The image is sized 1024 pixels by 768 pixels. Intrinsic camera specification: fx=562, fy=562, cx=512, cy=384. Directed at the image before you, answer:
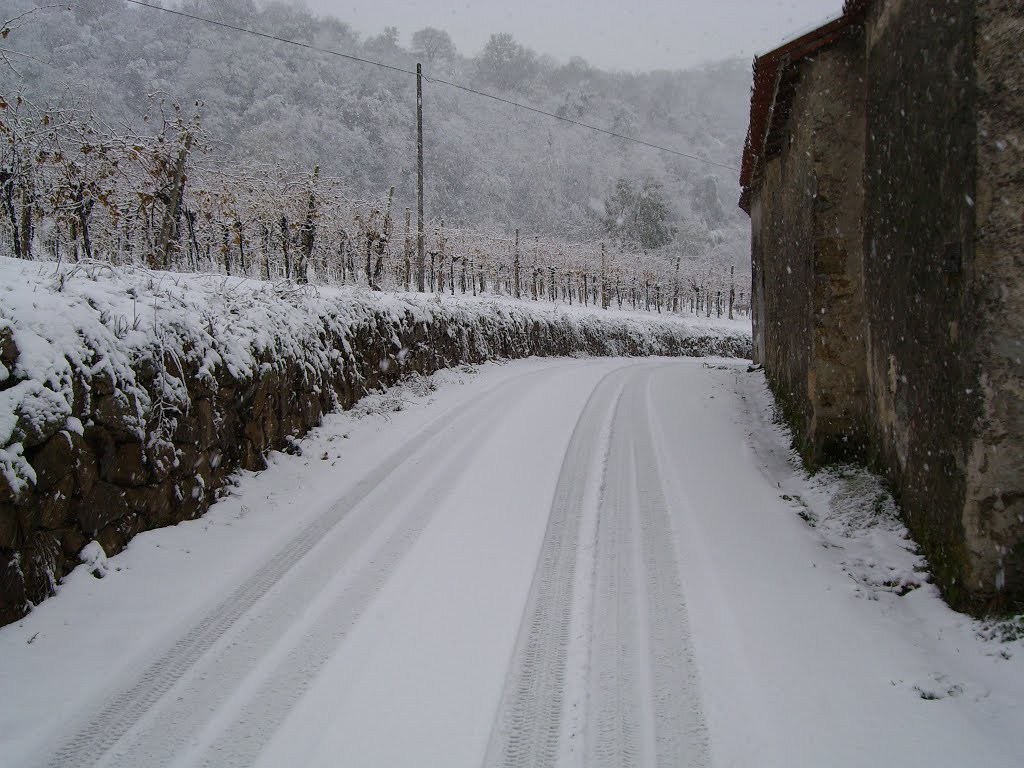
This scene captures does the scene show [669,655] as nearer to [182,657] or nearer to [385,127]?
[182,657]

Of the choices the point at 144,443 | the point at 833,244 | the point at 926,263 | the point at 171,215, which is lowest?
the point at 144,443

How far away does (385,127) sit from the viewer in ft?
275

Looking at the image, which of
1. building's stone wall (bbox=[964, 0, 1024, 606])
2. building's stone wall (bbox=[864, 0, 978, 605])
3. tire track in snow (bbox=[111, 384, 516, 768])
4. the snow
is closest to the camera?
tire track in snow (bbox=[111, 384, 516, 768])

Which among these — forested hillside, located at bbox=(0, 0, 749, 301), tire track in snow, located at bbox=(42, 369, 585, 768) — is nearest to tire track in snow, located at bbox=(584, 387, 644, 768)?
tire track in snow, located at bbox=(42, 369, 585, 768)

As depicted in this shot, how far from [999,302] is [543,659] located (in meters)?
3.15

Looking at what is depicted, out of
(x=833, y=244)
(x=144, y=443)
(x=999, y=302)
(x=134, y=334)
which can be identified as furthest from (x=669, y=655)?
(x=833, y=244)

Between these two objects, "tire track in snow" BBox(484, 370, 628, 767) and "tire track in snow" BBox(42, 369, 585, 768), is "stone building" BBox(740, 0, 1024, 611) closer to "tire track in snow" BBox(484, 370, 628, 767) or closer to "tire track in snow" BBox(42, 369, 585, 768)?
"tire track in snow" BBox(484, 370, 628, 767)

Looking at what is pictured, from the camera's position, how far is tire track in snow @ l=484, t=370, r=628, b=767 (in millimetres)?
2439

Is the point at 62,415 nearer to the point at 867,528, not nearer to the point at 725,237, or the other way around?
the point at 867,528

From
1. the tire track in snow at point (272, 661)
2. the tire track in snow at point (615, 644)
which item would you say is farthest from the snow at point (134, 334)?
the tire track in snow at point (615, 644)

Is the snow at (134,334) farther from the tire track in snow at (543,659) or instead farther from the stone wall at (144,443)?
the tire track in snow at (543,659)

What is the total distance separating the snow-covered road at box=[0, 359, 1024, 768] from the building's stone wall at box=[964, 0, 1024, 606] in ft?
1.61

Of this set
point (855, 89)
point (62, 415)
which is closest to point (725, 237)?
point (855, 89)

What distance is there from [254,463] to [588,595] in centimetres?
380
